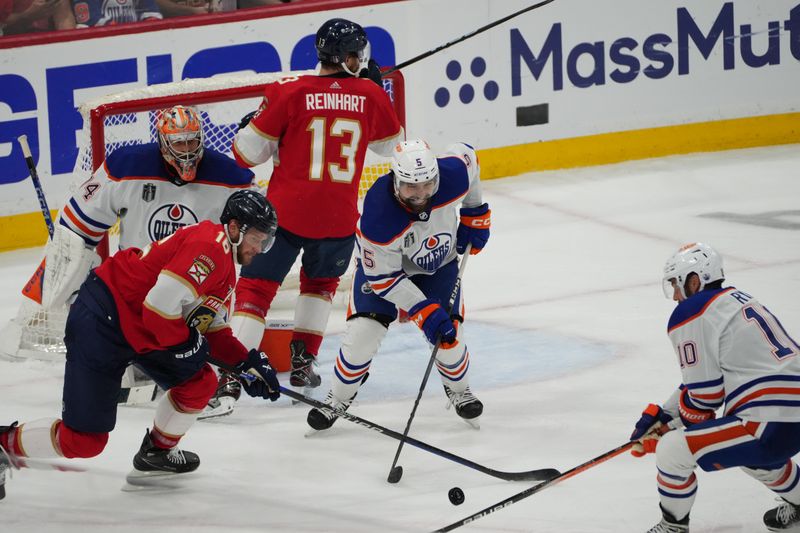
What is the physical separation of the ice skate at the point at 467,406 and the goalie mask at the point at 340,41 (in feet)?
4.06

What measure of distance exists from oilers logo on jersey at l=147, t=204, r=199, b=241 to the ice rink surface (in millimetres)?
702

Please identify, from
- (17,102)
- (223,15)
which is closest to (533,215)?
(223,15)

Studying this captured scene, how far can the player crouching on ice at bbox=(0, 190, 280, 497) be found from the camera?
369cm

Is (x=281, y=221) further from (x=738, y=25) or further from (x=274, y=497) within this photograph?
(x=738, y=25)

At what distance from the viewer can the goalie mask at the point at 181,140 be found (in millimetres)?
4414

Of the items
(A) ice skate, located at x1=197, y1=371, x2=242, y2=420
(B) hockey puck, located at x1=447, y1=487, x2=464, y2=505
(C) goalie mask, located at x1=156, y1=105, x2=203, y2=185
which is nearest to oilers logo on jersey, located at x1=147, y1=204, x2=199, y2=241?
(C) goalie mask, located at x1=156, y1=105, x2=203, y2=185

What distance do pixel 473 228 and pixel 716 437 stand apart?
4.92 feet

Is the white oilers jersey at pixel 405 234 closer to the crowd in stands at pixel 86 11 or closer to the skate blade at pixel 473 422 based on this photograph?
the skate blade at pixel 473 422

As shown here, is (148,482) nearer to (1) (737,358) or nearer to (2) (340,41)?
(2) (340,41)

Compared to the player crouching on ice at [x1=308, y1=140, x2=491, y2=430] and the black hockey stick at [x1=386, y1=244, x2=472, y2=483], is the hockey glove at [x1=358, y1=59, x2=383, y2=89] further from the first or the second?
the black hockey stick at [x1=386, y1=244, x2=472, y2=483]

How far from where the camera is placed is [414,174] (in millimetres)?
4219

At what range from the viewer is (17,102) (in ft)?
21.4

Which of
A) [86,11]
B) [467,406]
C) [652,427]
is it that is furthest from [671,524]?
[86,11]

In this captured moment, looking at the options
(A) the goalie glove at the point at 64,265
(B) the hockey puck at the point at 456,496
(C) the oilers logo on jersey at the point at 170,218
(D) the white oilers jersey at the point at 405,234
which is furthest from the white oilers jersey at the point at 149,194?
(B) the hockey puck at the point at 456,496
